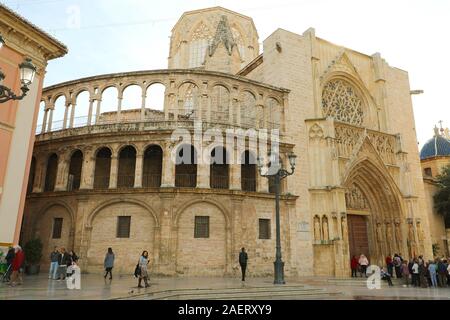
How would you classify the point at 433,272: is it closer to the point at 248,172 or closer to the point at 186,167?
the point at 248,172

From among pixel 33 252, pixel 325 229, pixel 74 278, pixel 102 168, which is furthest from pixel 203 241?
pixel 33 252

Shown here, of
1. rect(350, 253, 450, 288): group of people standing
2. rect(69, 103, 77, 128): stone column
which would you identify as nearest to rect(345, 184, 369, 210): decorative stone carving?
rect(350, 253, 450, 288): group of people standing

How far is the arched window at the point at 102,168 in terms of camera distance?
2044cm

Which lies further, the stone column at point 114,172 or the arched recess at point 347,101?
the arched recess at point 347,101

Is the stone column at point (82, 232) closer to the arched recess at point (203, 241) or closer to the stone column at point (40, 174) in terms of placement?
the stone column at point (40, 174)

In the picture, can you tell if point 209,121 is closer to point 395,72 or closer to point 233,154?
point 233,154

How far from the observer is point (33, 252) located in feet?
56.1

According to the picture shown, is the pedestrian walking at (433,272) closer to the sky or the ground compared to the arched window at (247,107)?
closer to the ground

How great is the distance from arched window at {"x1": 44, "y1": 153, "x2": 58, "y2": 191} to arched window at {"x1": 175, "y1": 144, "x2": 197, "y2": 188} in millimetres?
7760

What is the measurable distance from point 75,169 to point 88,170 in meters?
3.12

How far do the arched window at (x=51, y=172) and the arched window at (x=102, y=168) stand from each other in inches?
106

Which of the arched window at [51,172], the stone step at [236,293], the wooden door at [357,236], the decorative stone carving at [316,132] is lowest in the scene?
the stone step at [236,293]

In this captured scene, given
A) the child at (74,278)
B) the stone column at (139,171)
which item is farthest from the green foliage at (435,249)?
the child at (74,278)

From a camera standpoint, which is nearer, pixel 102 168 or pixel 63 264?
pixel 63 264
